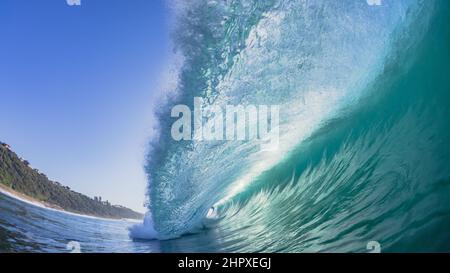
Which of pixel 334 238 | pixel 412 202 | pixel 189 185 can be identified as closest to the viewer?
pixel 412 202

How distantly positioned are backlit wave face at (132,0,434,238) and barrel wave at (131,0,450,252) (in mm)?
22

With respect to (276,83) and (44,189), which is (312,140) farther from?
(44,189)

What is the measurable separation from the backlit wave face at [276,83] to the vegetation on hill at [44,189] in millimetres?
17081

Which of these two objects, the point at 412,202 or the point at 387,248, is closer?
the point at 387,248

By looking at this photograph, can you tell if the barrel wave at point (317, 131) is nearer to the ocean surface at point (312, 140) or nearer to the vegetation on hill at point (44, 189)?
the ocean surface at point (312, 140)

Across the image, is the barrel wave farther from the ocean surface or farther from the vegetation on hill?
the vegetation on hill

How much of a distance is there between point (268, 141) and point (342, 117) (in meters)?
1.82

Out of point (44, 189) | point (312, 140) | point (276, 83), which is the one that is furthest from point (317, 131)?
point (44, 189)

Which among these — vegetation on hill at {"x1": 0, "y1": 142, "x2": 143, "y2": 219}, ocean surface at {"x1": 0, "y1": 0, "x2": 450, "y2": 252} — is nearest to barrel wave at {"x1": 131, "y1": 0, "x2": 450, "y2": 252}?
ocean surface at {"x1": 0, "y1": 0, "x2": 450, "y2": 252}

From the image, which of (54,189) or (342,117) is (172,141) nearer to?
(342,117)

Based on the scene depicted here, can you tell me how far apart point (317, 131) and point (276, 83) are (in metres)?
1.39

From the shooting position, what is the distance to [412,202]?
10.1 ft
